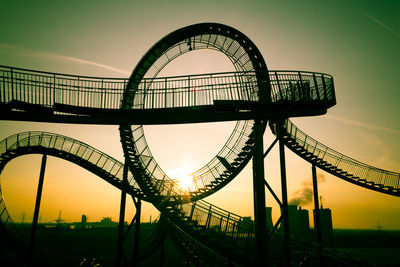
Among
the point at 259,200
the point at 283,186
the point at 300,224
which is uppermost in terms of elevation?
the point at 283,186

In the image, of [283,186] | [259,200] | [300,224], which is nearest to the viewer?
[259,200]

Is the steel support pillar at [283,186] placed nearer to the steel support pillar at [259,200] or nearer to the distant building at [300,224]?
the steel support pillar at [259,200]

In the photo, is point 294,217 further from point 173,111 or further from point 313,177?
point 173,111

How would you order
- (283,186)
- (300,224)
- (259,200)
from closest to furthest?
(259,200)
(283,186)
(300,224)

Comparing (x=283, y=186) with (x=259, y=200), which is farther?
(x=283, y=186)

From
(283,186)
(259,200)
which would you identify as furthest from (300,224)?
(259,200)

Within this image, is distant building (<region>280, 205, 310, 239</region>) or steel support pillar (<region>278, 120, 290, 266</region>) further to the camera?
distant building (<region>280, 205, 310, 239</region>)

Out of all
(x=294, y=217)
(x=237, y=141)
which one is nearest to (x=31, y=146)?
Result: (x=237, y=141)

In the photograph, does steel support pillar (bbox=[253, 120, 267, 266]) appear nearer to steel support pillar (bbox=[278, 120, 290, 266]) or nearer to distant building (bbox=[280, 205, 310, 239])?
steel support pillar (bbox=[278, 120, 290, 266])

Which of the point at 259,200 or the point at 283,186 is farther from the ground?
the point at 283,186

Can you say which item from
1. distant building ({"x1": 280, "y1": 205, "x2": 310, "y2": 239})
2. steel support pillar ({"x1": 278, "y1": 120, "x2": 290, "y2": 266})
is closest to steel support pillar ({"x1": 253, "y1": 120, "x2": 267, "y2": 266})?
steel support pillar ({"x1": 278, "y1": 120, "x2": 290, "y2": 266})

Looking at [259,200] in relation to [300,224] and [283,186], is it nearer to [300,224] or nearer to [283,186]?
[283,186]
